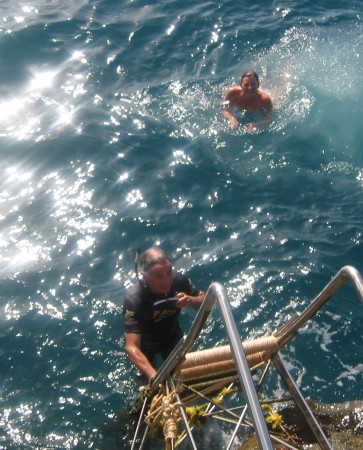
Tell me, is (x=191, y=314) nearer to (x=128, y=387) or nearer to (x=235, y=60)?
(x=128, y=387)

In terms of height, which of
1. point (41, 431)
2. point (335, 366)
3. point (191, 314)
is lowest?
point (335, 366)

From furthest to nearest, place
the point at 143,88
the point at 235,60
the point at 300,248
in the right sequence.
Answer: the point at 235,60 → the point at 143,88 → the point at 300,248

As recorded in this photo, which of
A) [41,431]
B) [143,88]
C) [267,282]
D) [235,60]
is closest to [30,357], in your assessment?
[41,431]

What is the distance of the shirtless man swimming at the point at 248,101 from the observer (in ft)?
30.1

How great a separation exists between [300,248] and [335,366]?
1860 mm

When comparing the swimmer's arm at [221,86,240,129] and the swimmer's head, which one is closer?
the swimmer's head

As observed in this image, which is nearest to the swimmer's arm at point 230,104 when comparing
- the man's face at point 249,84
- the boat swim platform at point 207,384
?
the man's face at point 249,84

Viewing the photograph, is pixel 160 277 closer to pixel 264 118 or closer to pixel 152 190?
pixel 152 190

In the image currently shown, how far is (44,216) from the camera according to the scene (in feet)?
24.7

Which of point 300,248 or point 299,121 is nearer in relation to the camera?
point 300,248

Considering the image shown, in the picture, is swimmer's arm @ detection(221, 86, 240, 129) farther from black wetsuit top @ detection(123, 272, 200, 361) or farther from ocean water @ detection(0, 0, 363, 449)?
black wetsuit top @ detection(123, 272, 200, 361)

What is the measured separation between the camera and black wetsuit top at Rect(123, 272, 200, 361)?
5.35 metres

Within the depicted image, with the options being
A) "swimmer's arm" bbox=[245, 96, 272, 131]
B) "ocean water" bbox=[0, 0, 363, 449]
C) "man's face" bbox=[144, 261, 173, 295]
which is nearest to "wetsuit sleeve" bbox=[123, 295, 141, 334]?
"man's face" bbox=[144, 261, 173, 295]

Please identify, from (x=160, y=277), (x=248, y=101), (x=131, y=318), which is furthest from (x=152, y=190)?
(x=160, y=277)
